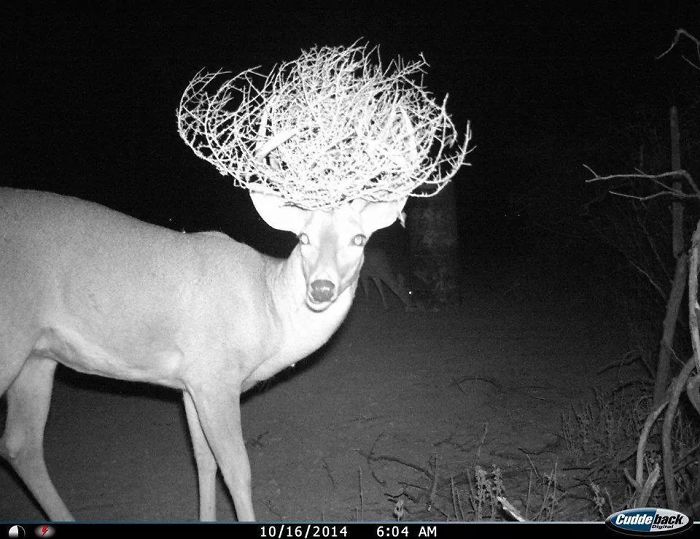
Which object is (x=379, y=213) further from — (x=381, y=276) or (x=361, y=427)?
(x=381, y=276)

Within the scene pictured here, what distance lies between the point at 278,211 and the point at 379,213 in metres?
0.53

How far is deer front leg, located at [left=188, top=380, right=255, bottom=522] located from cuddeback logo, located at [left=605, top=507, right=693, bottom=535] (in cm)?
171

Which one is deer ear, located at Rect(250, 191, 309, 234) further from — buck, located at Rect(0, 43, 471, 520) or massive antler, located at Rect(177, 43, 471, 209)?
massive antler, located at Rect(177, 43, 471, 209)

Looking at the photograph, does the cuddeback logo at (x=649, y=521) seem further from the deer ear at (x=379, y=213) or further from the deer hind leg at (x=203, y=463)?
the deer hind leg at (x=203, y=463)

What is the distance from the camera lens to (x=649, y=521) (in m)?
2.01

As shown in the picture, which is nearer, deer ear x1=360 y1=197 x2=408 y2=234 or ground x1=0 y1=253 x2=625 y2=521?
deer ear x1=360 y1=197 x2=408 y2=234

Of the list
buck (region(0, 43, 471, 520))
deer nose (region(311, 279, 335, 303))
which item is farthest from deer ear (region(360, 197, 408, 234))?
deer nose (region(311, 279, 335, 303))

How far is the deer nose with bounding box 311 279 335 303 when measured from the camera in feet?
8.86

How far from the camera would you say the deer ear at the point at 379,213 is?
2965mm

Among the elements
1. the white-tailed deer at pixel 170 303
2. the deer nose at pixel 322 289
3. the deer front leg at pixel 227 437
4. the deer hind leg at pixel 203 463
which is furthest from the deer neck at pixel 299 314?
the deer hind leg at pixel 203 463

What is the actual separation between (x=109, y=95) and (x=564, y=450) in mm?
12416

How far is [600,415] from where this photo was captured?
159 inches

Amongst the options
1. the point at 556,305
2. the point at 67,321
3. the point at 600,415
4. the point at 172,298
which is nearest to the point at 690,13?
the point at 556,305

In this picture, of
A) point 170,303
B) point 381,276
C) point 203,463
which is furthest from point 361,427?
point 381,276
